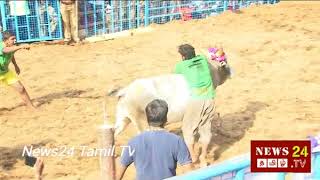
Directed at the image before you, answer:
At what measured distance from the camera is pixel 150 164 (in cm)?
455

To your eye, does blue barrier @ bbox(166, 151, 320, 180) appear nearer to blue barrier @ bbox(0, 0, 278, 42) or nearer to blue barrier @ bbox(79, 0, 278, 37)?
blue barrier @ bbox(0, 0, 278, 42)

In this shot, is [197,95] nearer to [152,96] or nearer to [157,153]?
[152,96]

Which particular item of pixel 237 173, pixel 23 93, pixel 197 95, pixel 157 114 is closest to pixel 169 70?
pixel 23 93

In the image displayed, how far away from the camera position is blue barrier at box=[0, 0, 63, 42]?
14.1 meters

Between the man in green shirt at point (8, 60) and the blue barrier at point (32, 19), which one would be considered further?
the blue barrier at point (32, 19)

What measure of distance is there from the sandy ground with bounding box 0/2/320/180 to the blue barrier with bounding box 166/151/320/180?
3.07 metres

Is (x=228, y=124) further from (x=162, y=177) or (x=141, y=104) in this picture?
(x=162, y=177)

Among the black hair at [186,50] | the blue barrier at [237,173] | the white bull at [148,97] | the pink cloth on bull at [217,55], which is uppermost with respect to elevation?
the black hair at [186,50]

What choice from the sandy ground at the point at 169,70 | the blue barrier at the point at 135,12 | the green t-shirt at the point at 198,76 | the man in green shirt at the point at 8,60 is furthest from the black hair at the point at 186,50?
the blue barrier at the point at 135,12

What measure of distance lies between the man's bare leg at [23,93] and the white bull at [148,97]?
8.73 feet

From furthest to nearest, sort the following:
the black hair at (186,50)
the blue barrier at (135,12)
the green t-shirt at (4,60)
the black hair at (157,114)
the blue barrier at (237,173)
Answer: the blue barrier at (135,12) < the green t-shirt at (4,60) < the black hair at (186,50) < the black hair at (157,114) < the blue barrier at (237,173)

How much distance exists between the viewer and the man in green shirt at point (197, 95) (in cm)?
692

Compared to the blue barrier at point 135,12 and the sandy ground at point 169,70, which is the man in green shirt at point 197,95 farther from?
the blue barrier at point 135,12

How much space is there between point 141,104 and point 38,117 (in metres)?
2.94
